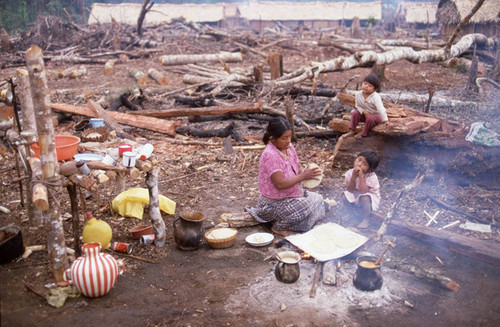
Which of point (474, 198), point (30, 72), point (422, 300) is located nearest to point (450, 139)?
point (474, 198)

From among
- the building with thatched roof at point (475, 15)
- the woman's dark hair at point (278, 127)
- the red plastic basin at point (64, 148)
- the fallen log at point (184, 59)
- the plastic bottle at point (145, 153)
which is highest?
the building with thatched roof at point (475, 15)

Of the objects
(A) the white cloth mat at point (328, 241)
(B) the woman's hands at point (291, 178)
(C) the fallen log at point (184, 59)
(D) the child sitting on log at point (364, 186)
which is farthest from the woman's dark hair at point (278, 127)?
(C) the fallen log at point (184, 59)

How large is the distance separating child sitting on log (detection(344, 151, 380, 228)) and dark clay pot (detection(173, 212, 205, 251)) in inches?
71.7

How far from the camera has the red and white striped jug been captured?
10.6ft

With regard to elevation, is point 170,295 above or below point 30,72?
below

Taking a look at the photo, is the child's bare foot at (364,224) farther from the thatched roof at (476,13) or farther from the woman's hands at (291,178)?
the thatched roof at (476,13)

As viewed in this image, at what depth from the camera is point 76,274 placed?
322cm

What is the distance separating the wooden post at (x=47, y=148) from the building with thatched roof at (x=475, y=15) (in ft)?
61.4

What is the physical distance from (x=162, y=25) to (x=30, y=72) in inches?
1033

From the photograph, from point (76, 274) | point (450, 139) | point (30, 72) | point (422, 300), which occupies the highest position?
point (30, 72)

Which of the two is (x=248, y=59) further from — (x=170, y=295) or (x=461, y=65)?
(x=170, y=295)

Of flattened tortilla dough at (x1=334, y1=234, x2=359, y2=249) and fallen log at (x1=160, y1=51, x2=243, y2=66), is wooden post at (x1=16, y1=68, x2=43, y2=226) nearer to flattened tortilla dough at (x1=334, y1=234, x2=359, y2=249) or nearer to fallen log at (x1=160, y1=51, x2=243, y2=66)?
flattened tortilla dough at (x1=334, y1=234, x2=359, y2=249)

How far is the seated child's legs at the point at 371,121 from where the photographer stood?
6.20m

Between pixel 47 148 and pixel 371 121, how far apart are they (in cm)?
462
